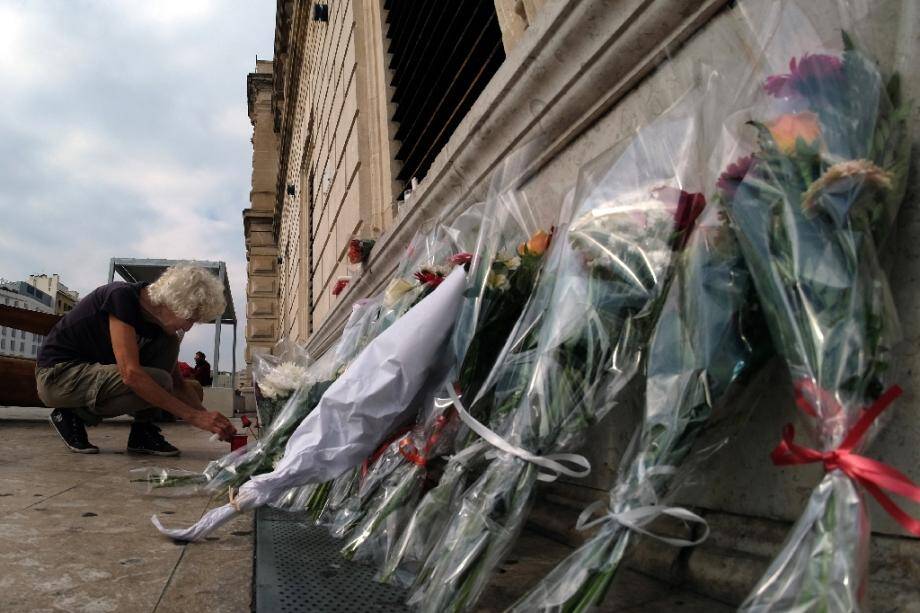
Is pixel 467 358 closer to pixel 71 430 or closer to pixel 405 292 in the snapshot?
pixel 405 292

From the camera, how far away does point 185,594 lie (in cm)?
140

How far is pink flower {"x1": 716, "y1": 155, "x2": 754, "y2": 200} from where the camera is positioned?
44.6 inches

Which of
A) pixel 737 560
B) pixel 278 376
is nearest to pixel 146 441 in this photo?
pixel 278 376

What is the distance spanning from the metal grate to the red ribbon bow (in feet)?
3.02

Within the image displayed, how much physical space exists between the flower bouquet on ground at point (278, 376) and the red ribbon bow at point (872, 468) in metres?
1.87

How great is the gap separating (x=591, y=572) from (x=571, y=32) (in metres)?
1.64

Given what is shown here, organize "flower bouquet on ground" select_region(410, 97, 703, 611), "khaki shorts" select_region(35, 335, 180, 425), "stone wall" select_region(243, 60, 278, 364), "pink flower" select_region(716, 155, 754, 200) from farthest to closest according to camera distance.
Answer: "stone wall" select_region(243, 60, 278, 364), "khaki shorts" select_region(35, 335, 180, 425), "flower bouquet on ground" select_region(410, 97, 703, 611), "pink flower" select_region(716, 155, 754, 200)

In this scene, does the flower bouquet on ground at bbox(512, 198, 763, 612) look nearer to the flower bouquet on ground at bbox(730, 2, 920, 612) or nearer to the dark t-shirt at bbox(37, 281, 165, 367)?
the flower bouquet on ground at bbox(730, 2, 920, 612)

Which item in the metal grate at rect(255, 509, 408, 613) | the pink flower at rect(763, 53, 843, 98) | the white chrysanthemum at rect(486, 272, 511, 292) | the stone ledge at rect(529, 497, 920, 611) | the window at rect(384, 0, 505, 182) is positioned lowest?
the metal grate at rect(255, 509, 408, 613)

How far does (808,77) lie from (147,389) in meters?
3.30

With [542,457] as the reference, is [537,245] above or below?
above

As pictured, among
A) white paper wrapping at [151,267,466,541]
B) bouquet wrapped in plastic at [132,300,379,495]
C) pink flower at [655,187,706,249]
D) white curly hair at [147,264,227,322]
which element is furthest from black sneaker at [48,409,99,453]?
pink flower at [655,187,706,249]

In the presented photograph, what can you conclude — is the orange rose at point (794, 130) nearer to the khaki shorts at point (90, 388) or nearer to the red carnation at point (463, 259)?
the red carnation at point (463, 259)

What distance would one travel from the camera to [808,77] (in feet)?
3.45
